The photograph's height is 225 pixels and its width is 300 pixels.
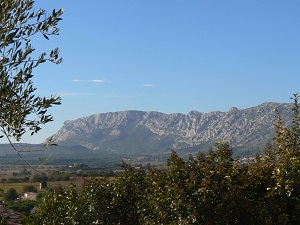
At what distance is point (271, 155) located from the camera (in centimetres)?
1549

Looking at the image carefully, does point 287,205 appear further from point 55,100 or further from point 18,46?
point 18,46

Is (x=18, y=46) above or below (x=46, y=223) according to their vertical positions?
above

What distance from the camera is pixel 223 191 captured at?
1335cm

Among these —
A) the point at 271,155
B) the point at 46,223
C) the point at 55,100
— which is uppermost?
the point at 55,100

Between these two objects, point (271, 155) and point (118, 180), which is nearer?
point (271, 155)

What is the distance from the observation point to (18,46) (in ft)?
26.2

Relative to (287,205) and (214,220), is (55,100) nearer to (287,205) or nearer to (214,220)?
(214,220)

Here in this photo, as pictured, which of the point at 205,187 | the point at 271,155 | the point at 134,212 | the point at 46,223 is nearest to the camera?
the point at 205,187

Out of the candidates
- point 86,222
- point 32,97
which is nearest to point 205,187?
point 86,222

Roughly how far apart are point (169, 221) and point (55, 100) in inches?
245

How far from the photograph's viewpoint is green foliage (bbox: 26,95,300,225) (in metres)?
13.0

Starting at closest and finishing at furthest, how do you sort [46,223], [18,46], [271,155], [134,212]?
[18,46], [271,155], [46,223], [134,212]

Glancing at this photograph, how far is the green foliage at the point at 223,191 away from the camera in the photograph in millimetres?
13016

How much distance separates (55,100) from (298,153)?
9.22m
